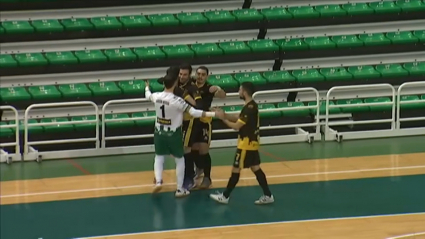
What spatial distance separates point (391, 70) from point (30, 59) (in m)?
6.80

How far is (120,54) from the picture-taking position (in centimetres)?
1511

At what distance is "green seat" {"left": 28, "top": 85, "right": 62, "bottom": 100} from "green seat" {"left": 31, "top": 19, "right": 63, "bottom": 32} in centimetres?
123

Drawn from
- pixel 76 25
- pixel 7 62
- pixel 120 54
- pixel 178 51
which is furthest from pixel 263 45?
pixel 7 62

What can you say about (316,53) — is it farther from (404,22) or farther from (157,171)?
(157,171)

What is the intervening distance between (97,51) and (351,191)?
6000 millimetres

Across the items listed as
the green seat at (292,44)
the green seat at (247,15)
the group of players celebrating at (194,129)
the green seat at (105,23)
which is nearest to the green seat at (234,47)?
the green seat at (247,15)

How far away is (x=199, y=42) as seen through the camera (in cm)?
1605

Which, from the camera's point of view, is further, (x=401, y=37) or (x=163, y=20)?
(x=401, y=37)

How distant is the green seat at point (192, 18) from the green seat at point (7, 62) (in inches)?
128

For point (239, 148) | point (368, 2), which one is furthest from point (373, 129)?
point (239, 148)

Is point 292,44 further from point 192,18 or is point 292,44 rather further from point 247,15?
point 192,18

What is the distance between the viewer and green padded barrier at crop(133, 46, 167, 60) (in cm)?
1520

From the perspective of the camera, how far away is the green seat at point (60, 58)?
14.8 meters

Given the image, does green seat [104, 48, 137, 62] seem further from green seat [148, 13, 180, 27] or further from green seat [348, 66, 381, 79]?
green seat [348, 66, 381, 79]
